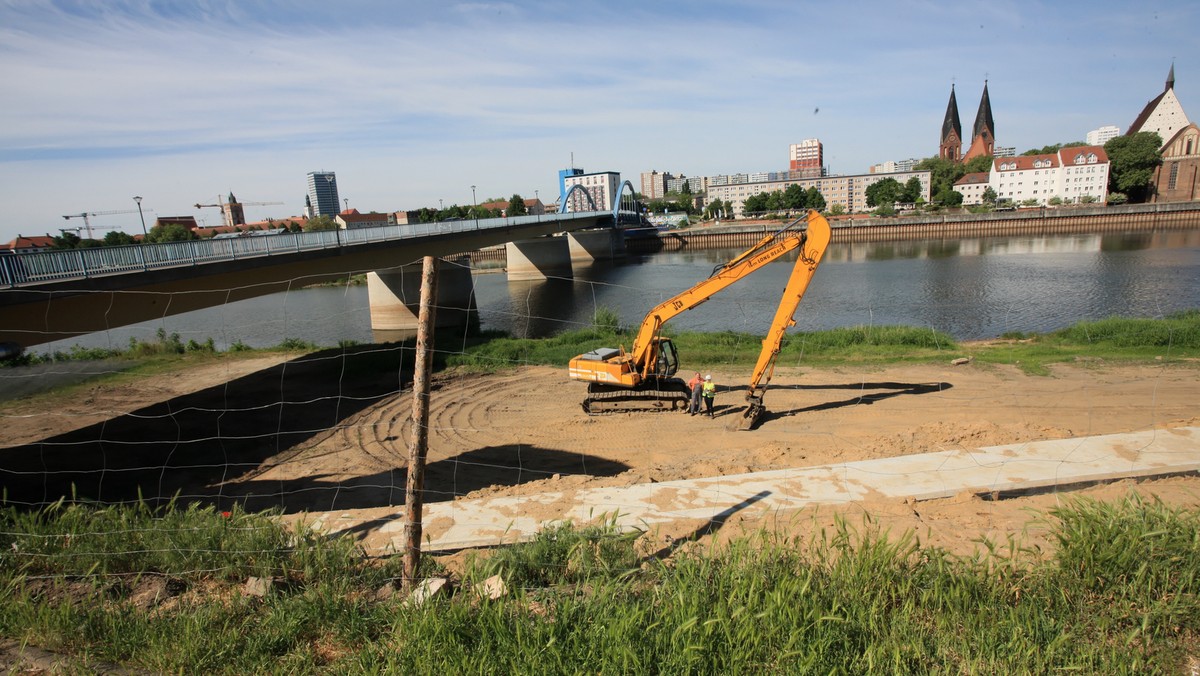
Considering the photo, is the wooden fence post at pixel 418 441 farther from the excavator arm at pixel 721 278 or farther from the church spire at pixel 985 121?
the church spire at pixel 985 121

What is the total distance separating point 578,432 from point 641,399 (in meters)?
1.96

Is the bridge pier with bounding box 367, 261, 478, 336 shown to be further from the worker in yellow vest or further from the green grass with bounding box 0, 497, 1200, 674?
the green grass with bounding box 0, 497, 1200, 674

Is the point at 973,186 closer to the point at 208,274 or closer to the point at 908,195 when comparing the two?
the point at 908,195

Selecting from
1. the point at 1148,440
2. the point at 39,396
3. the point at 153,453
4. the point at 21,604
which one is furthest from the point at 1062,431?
the point at 39,396

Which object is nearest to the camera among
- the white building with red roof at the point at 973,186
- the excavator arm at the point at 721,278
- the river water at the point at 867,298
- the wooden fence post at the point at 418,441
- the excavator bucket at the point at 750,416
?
the wooden fence post at the point at 418,441

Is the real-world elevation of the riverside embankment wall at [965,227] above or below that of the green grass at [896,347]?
above

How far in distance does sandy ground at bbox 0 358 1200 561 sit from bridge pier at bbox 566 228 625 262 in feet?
204

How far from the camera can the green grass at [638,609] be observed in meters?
3.72

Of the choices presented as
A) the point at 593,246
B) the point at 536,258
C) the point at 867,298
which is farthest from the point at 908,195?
the point at 867,298

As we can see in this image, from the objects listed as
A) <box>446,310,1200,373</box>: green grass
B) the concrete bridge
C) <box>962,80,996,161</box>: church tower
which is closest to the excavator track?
<box>446,310,1200,373</box>: green grass

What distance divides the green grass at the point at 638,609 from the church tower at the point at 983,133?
165110 millimetres

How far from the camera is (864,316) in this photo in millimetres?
29750

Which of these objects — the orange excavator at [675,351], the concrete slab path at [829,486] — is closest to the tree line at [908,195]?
the orange excavator at [675,351]

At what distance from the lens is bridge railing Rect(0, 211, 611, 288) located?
13.9 metres
